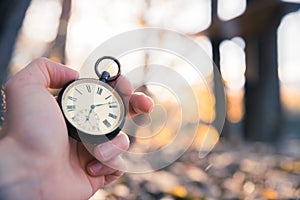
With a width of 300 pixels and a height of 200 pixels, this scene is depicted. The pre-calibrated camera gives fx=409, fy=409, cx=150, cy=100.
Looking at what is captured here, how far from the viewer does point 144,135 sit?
0.98 m

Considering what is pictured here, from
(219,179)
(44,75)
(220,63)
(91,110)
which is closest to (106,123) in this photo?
(91,110)

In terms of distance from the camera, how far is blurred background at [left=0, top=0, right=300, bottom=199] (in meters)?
1.35

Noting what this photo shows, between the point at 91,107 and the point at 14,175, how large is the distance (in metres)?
0.17

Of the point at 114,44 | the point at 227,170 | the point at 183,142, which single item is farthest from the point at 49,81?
the point at 227,170

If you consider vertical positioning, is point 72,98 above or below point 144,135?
above

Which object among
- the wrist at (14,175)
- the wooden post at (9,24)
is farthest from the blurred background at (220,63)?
the wrist at (14,175)

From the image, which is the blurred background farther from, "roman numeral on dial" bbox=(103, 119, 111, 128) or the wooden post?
"roman numeral on dial" bbox=(103, 119, 111, 128)

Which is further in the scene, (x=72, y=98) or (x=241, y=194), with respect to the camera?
(x=241, y=194)

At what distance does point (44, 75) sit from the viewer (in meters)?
0.71

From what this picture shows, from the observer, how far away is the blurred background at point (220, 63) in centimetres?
135

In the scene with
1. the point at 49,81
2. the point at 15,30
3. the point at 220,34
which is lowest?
the point at 220,34

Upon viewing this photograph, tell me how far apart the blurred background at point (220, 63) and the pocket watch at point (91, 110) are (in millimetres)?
313

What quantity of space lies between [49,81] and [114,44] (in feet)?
0.92

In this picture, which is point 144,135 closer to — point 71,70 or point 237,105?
point 71,70
